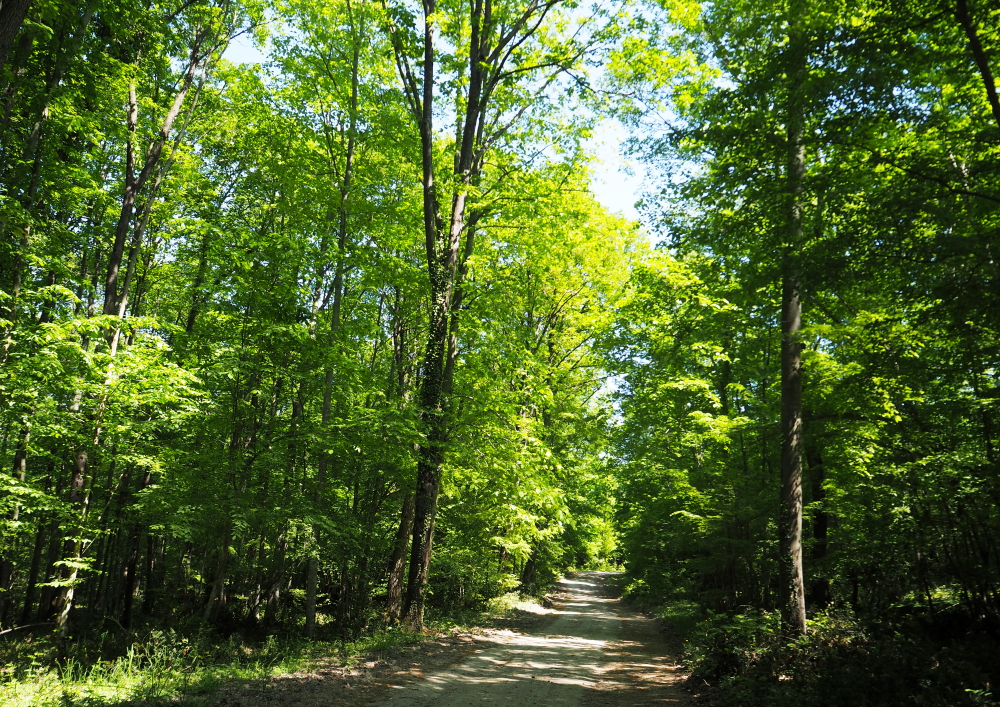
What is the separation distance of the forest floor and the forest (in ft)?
4.14

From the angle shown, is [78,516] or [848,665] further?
[78,516]

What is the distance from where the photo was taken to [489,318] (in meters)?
14.3

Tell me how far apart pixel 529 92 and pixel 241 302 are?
9.82 metres

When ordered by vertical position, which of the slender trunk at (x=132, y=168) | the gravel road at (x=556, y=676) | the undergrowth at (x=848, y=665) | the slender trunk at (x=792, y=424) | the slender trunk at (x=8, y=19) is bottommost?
the gravel road at (x=556, y=676)

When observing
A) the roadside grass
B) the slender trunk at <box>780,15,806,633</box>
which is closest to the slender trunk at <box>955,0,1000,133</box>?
the slender trunk at <box>780,15,806,633</box>

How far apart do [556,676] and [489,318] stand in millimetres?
8104

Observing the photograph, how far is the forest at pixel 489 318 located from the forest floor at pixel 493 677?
126 cm

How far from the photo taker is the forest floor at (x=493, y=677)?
7.35 m

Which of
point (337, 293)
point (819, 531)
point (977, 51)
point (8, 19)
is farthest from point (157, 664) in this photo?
point (819, 531)

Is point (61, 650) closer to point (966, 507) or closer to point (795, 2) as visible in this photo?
point (966, 507)

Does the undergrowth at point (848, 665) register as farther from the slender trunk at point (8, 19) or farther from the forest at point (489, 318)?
the slender trunk at point (8, 19)

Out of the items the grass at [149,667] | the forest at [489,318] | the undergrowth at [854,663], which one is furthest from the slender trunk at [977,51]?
the grass at [149,667]

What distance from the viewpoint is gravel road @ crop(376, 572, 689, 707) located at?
25.7ft

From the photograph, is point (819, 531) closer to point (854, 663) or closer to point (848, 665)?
point (848, 665)
